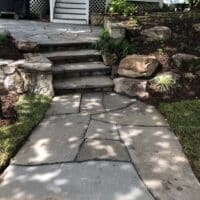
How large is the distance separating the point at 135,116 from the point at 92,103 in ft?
2.34

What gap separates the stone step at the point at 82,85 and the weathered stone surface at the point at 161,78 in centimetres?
63

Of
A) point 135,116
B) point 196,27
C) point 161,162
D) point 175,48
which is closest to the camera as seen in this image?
point 161,162

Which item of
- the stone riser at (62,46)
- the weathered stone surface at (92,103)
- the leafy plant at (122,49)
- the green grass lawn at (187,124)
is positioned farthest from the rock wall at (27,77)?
the green grass lawn at (187,124)

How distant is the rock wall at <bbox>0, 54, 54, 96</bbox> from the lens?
5.34 meters

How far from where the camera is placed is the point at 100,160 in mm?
3758

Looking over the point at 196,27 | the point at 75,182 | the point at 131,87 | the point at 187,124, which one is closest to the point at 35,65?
the point at 131,87

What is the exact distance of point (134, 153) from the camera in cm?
391

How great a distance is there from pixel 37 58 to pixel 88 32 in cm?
236

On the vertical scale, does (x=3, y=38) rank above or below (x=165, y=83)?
above

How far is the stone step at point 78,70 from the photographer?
584cm

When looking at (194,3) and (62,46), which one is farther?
(194,3)

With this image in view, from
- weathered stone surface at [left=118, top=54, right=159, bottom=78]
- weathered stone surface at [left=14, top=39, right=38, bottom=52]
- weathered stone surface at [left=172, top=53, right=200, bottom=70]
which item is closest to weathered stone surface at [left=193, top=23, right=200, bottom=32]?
weathered stone surface at [left=172, top=53, right=200, bottom=70]

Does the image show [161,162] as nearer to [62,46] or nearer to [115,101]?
[115,101]

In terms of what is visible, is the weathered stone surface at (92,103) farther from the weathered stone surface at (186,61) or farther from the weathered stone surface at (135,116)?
the weathered stone surface at (186,61)
